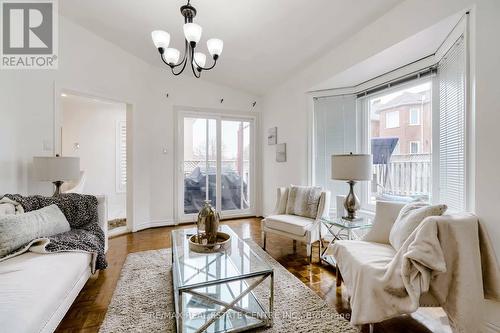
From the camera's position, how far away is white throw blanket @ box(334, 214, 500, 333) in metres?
1.37

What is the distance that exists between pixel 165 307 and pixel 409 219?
1.96m

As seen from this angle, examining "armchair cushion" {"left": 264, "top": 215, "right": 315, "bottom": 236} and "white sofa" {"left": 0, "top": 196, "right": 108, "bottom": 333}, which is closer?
"white sofa" {"left": 0, "top": 196, "right": 108, "bottom": 333}

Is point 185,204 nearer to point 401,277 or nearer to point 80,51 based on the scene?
point 80,51

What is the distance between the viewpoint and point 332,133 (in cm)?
351

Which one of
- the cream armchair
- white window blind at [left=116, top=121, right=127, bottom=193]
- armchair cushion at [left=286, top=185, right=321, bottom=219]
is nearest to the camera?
the cream armchair

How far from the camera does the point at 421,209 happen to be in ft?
5.61

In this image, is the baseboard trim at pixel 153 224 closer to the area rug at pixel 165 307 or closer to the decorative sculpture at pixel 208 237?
the area rug at pixel 165 307

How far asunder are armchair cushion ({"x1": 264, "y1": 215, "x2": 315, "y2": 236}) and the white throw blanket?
3.79ft

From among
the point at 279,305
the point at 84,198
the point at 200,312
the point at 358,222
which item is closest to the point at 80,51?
the point at 84,198

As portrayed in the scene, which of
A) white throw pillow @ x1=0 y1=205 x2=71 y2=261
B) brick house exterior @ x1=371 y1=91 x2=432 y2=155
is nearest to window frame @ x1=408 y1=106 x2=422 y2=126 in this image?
brick house exterior @ x1=371 y1=91 x2=432 y2=155

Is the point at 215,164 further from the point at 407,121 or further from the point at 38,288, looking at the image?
the point at 38,288

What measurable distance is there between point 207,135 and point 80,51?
221 centimetres

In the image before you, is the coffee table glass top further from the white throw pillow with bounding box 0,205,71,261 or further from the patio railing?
the patio railing

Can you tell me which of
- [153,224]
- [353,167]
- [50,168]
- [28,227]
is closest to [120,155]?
[153,224]
